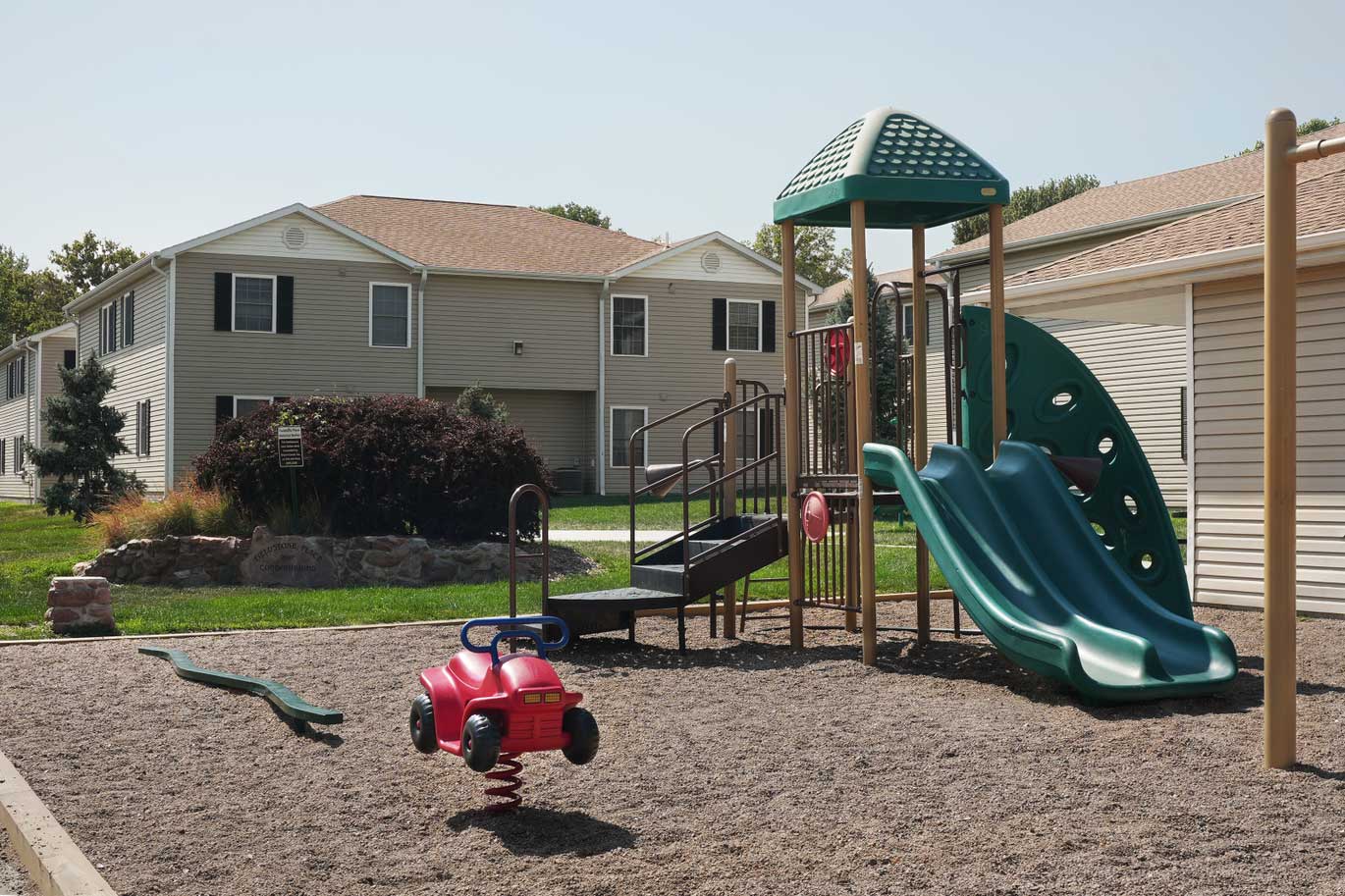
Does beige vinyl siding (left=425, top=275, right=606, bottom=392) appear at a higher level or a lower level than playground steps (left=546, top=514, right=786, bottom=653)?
higher

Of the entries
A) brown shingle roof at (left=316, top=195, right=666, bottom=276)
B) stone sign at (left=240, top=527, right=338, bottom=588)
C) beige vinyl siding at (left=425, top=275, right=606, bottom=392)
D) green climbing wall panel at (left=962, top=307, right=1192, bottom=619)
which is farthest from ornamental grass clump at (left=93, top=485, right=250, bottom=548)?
brown shingle roof at (left=316, top=195, right=666, bottom=276)

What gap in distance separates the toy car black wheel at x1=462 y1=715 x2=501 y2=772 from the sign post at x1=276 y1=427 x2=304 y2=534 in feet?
35.4

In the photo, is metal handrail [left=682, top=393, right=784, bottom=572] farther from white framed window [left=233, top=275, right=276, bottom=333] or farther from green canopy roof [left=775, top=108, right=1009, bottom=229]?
white framed window [left=233, top=275, right=276, bottom=333]

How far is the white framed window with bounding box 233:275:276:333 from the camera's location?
91.1 ft

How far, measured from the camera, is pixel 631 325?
31031mm

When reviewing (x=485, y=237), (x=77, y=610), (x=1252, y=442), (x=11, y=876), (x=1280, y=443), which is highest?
(x=485, y=237)

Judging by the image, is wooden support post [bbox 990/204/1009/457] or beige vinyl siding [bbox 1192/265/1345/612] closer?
wooden support post [bbox 990/204/1009/457]

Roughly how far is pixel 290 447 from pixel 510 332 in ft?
49.7

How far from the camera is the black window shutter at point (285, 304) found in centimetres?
2805

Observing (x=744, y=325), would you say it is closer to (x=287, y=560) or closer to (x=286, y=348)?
(x=286, y=348)

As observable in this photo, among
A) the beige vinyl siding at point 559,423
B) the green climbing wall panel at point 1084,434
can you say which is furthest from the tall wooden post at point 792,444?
the beige vinyl siding at point 559,423

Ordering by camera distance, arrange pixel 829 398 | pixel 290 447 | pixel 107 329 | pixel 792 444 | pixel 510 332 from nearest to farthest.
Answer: pixel 792 444 → pixel 829 398 → pixel 290 447 → pixel 510 332 → pixel 107 329

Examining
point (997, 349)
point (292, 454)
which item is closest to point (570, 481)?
point (292, 454)

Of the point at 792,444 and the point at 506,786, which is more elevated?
the point at 792,444
